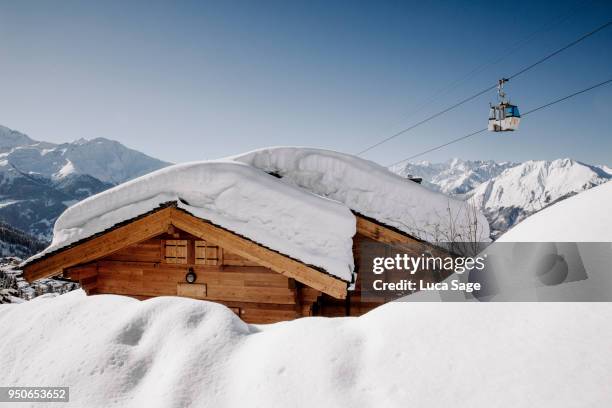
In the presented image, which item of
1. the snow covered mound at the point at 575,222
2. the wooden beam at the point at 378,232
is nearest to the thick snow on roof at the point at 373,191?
the wooden beam at the point at 378,232

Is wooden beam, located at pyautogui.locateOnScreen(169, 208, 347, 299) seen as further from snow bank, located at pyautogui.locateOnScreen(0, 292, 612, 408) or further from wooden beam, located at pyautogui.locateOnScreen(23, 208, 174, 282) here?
snow bank, located at pyautogui.locateOnScreen(0, 292, 612, 408)

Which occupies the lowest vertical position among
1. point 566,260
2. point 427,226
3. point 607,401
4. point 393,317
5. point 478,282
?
point 607,401

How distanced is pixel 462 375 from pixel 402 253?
4971mm

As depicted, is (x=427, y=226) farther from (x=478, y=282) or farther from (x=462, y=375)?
(x=462, y=375)

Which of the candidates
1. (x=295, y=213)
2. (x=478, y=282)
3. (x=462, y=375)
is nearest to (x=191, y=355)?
(x=462, y=375)

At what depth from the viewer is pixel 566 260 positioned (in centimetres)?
204

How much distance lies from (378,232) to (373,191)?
1.03m

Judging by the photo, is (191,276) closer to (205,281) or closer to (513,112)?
(205,281)

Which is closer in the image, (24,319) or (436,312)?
(436,312)

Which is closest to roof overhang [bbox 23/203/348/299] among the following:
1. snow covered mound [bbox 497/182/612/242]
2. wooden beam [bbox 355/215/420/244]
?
wooden beam [bbox 355/215/420/244]

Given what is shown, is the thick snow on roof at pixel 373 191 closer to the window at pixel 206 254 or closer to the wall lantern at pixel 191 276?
the window at pixel 206 254

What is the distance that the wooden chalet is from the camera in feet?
17.7

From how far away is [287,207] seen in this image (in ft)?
18.0

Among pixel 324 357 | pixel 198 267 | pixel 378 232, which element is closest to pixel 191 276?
pixel 198 267
